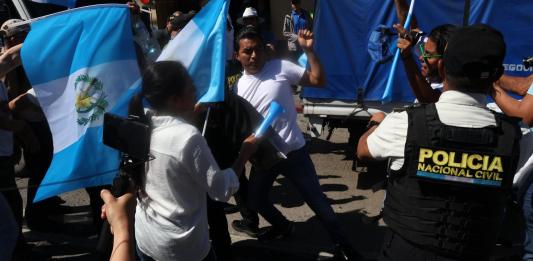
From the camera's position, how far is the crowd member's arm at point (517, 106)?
7.99 feet

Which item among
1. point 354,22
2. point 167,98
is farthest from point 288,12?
point 167,98

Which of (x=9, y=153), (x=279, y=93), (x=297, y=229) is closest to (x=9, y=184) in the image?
(x=9, y=153)

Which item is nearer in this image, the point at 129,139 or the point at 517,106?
the point at 129,139

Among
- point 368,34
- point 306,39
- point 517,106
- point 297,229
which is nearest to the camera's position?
point 517,106

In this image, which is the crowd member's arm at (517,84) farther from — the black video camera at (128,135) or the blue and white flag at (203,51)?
the black video camera at (128,135)

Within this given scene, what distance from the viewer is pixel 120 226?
1.82 meters

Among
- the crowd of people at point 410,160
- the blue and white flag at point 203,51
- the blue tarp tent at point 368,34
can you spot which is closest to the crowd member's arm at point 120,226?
the crowd of people at point 410,160

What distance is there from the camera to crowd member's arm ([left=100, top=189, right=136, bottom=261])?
1.81m

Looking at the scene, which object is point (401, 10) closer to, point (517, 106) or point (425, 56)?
point (425, 56)

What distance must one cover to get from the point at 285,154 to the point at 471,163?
6.45 ft

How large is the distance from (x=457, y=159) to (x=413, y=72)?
4.13 feet

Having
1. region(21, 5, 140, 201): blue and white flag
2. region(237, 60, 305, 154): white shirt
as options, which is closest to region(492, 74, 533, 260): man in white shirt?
region(237, 60, 305, 154): white shirt

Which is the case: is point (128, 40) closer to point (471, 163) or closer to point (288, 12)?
point (471, 163)

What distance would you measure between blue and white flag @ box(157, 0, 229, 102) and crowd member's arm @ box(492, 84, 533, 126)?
1.51 metres
